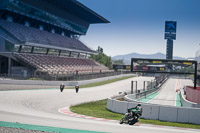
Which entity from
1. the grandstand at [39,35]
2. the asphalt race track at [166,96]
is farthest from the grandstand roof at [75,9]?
the asphalt race track at [166,96]

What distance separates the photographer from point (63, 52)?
7500 cm

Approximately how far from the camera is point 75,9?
3095 inches

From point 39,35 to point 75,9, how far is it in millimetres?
16781

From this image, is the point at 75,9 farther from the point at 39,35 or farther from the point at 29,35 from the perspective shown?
the point at 29,35

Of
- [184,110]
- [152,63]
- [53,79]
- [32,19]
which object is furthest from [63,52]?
[184,110]

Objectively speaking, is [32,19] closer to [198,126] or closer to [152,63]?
[152,63]

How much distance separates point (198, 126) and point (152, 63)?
13929 millimetres

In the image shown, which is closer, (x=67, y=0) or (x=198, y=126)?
(x=198, y=126)

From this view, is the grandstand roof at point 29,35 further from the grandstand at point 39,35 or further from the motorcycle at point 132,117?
the motorcycle at point 132,117

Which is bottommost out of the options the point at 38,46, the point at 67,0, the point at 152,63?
the point at 152,63

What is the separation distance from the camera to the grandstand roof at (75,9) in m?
68.7

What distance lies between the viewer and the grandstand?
52.1 m

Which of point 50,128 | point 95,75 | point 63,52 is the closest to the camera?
point 50,128

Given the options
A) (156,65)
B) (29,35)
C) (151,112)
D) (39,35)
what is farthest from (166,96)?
(39,35)
